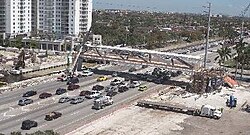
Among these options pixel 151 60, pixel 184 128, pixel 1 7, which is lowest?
pixel 184 128

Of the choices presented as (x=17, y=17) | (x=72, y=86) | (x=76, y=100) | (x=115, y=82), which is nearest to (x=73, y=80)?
(x=72, y=86)

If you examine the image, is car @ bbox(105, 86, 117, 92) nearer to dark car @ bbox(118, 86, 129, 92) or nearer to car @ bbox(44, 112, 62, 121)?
dark car @ bbox(118, 86, 129, 92)

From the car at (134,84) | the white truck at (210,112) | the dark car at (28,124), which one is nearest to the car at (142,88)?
the car at (134,84)

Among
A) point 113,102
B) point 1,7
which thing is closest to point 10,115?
point 113,102

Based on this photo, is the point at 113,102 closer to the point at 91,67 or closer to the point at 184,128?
the point at 184,128

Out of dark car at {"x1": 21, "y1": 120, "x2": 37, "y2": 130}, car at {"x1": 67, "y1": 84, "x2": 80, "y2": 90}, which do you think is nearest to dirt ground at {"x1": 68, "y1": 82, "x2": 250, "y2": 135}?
dark car at {"x1": 21, "y1": 120, "x2": 37, "y2": 130}

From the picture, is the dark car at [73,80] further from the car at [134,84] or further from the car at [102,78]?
the car at [134,84]

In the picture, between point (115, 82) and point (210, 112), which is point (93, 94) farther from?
point (210, 112)
